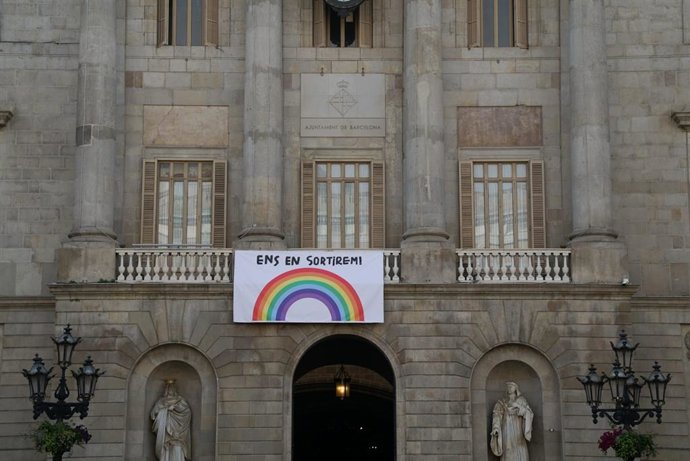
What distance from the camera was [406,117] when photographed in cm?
3722

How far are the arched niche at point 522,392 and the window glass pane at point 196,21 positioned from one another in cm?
1243

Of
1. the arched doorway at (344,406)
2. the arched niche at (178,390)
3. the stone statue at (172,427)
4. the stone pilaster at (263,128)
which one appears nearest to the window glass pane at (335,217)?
the stone pilaster at (263,128)

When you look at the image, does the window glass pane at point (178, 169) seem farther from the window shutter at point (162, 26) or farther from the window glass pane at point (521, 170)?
the window glass pane at point (521, 170)

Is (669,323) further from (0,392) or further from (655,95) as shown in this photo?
(0,392)

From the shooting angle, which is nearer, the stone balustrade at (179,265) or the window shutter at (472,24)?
the stone balustrade at (179,265)

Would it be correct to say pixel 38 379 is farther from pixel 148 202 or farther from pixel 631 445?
pixel 631 445

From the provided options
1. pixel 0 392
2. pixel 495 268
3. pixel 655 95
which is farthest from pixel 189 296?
pixel 655 95

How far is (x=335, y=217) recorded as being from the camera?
37.9 meters

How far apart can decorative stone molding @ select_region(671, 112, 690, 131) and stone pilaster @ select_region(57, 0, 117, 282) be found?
624 inches

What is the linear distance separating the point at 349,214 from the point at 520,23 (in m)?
7.51

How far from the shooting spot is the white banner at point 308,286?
3509cm

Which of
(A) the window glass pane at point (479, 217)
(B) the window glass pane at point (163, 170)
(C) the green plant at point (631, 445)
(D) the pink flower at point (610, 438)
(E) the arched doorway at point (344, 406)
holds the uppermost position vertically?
(B) the window glass pane at point (163, 170)

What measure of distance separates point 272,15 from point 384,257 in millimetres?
7556

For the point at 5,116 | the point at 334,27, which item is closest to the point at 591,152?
the point at 334,27
